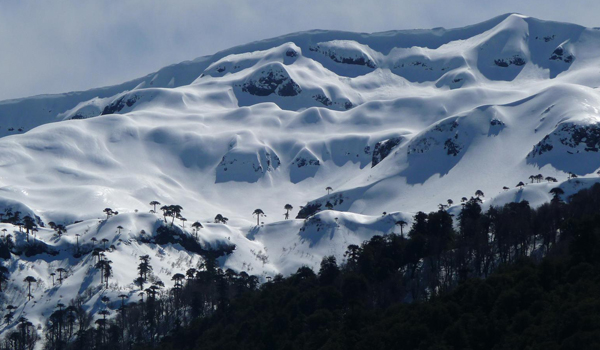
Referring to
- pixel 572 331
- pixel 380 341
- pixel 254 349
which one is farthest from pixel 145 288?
pixel 572 331

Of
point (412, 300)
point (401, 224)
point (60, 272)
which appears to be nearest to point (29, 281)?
point (60, 272)

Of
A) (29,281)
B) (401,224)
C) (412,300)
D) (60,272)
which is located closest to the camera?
(412,300)

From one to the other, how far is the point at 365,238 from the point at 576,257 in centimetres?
A: 8900

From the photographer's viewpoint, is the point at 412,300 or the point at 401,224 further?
the point at 401,224

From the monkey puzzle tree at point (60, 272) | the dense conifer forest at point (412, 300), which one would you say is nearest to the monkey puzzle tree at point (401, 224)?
the dense conifer forest at point (412, 300)

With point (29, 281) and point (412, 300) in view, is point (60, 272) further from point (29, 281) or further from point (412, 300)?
point (412, 300)

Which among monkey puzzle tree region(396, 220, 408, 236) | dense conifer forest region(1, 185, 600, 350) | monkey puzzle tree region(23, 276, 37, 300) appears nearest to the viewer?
dense conifer forest region(1, 185, 600, 350)

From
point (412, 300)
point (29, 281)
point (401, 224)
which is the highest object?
point (401, 224)

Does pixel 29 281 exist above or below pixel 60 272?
below

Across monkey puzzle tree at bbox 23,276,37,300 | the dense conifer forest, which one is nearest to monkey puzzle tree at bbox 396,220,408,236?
the dense conifer forest

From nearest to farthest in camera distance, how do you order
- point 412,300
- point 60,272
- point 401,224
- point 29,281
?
1. point 412,300
2. point 29,281
3. point 60,272
4. point 401,224

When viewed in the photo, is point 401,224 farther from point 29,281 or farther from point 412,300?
point 29,281

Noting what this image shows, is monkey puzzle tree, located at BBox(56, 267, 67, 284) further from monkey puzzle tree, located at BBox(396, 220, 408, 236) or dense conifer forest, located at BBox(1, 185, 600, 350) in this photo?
monkey puzzle tree, located at BBox(396, 220, 408, 236)

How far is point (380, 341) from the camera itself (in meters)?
97.8
